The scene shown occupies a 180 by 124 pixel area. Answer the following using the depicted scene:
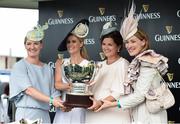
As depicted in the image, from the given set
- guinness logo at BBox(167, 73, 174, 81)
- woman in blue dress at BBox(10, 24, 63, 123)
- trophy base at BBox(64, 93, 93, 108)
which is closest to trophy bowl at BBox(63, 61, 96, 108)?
trophy base at BBox(64, 93, 93, 108)

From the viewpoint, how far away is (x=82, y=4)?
4199 mm

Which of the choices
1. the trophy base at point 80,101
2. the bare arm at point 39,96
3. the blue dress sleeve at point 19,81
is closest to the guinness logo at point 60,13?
the blue dress sleeve at point 19,81

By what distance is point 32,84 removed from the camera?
2.57m

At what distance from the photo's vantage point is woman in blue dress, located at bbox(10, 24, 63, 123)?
99.7 inches

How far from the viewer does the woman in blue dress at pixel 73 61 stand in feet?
8.28

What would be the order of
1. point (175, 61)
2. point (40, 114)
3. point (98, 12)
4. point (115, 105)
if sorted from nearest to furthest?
point (115, 105) < point (40, 114) < point (175, 61) < point (98, 12)

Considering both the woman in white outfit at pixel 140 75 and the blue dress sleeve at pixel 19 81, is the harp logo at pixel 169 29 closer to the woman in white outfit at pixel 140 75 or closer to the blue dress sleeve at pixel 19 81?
the woman in white outfit at pixel 140 75

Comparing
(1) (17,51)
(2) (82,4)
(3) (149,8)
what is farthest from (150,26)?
(1) (17,51)

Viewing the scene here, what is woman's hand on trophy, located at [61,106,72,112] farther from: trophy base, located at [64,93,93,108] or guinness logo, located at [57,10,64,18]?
guinness logo, located at [57,10,64,18]

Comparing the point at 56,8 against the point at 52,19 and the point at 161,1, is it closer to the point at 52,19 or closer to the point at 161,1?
the point at 52,19

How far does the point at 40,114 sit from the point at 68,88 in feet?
1.01

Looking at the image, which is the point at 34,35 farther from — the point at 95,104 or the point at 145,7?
the point at 145,7

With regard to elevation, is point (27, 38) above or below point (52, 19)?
below

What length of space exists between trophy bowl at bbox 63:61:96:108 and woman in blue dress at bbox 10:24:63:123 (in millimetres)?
126
